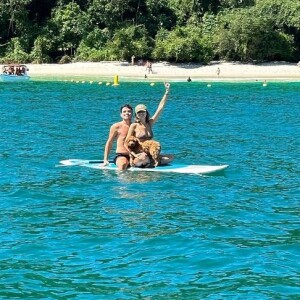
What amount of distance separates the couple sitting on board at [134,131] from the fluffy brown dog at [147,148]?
88 mm

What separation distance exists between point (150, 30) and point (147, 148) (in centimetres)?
5807

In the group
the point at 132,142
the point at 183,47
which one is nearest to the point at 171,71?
the point at 183,47

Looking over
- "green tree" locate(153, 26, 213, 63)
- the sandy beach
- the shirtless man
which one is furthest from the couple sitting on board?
"green tree" locate(153, 26, 213, 63)

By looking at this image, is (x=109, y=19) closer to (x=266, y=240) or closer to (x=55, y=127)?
(x=55, y=127)

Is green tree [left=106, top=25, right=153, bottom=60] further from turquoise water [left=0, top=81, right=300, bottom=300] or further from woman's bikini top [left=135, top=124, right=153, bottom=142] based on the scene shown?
woman's bikini top [left=135, top=124, right=153, bottom=142]

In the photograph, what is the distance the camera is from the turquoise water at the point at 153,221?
30.0 feet

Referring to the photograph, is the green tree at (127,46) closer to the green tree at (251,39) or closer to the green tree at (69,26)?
the green tree at (69,26)

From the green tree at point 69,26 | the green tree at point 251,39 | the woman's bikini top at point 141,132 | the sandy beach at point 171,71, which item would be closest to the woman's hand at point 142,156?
the woman's bikini top at point 141,132

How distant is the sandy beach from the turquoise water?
1417 inches

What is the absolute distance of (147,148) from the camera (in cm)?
1684

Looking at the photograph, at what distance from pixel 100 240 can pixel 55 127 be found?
56.0ft

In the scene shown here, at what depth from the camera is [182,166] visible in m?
→ 17.1

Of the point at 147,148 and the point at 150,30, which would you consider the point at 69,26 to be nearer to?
the point at 150,30

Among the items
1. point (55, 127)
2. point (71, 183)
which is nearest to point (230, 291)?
point (71, 183)
